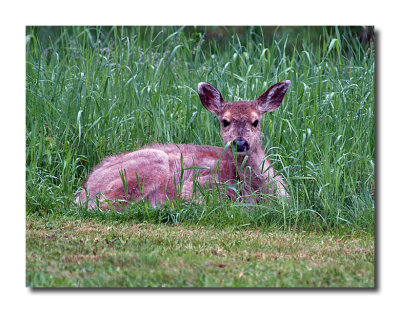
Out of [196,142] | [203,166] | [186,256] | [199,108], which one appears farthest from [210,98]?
[186,256]

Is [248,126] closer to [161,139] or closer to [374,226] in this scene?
[161,139]

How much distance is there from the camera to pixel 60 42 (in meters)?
7.39

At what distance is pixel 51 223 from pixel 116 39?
7.20 ft

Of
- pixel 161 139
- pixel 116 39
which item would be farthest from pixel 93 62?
pixel 161 139

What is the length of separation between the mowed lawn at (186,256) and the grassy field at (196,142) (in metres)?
0.01

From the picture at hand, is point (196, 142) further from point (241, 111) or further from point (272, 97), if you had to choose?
point (272, 97)

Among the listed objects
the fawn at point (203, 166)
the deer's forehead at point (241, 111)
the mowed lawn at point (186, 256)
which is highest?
the deer's forehead at point (241, 111)

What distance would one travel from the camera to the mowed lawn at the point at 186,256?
5316 millimetres

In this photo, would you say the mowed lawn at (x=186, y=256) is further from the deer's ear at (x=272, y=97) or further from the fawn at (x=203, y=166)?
the deer's ear at (x=272, y=97)

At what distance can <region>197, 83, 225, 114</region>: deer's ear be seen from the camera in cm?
738

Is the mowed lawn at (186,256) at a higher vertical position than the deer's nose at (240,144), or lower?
lower

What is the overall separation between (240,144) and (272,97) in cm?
65

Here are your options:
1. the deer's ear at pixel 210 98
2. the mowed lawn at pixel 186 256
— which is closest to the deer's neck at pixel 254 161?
the deer's ear at pixel 210 98

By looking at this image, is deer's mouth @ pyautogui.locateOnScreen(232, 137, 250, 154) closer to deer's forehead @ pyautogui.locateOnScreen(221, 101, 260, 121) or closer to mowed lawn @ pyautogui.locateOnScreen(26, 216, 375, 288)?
deer's forehead @ pyautogui.locateOnScreen(221, 101, 260, 121)
